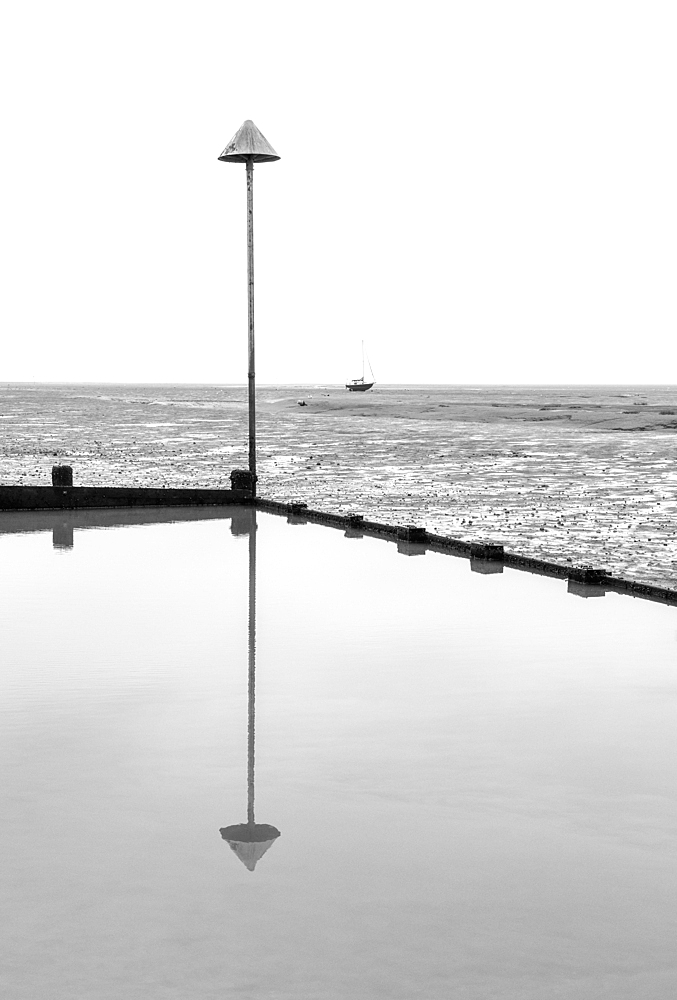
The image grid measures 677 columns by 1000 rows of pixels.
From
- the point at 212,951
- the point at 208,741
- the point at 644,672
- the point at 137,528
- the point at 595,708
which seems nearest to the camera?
the point at 212,951

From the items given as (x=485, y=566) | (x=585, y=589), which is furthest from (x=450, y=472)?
(x=585, y=589)

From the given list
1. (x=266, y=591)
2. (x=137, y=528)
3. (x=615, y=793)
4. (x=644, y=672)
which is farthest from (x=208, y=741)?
(x=137, y=528)

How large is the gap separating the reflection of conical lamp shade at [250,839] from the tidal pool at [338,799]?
0.07 ft

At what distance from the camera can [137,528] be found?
1920 centimetres

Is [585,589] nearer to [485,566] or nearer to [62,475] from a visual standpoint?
[485,566]

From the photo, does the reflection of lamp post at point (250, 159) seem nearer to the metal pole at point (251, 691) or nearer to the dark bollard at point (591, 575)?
the metal pole at point (251, 691)

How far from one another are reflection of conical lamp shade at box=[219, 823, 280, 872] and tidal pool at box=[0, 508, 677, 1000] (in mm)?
20

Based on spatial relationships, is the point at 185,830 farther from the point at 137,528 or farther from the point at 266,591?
the point at 137,528

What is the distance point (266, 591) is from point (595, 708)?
543 cm

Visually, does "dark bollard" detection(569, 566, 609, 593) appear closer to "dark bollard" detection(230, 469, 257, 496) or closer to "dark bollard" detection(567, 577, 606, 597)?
"dark bollard" detection(567, 577, 606, 597)

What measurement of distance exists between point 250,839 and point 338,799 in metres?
0.70

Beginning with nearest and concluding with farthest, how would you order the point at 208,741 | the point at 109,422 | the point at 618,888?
the point at 618,888, the point at 208,741, the point at 109,422

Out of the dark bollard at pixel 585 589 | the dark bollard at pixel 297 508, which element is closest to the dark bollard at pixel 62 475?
the dark bollard at pixel 297 508

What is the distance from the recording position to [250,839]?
5793mm
